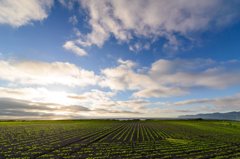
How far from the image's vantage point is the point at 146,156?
1869 cm

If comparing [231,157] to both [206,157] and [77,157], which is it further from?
[77,157]

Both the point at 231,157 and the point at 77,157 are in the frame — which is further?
the point at 231,157

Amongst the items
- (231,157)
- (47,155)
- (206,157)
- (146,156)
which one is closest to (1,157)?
(47,155)

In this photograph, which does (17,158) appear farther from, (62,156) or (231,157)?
(231,157)

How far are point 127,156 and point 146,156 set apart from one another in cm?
323

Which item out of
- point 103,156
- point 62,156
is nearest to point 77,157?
point 62,156

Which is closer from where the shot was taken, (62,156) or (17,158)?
(17,158)

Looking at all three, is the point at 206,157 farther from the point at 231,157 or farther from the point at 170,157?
the point at 170,157

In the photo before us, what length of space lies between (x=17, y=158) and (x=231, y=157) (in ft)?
115

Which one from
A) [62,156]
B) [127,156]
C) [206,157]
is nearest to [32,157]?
[62,156]

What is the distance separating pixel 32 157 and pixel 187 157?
25229 mm

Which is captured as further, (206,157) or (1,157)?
(206,157)

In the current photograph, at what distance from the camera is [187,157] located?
18.6 meters

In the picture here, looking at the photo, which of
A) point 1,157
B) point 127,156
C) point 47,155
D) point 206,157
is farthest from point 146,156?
point 1,157
